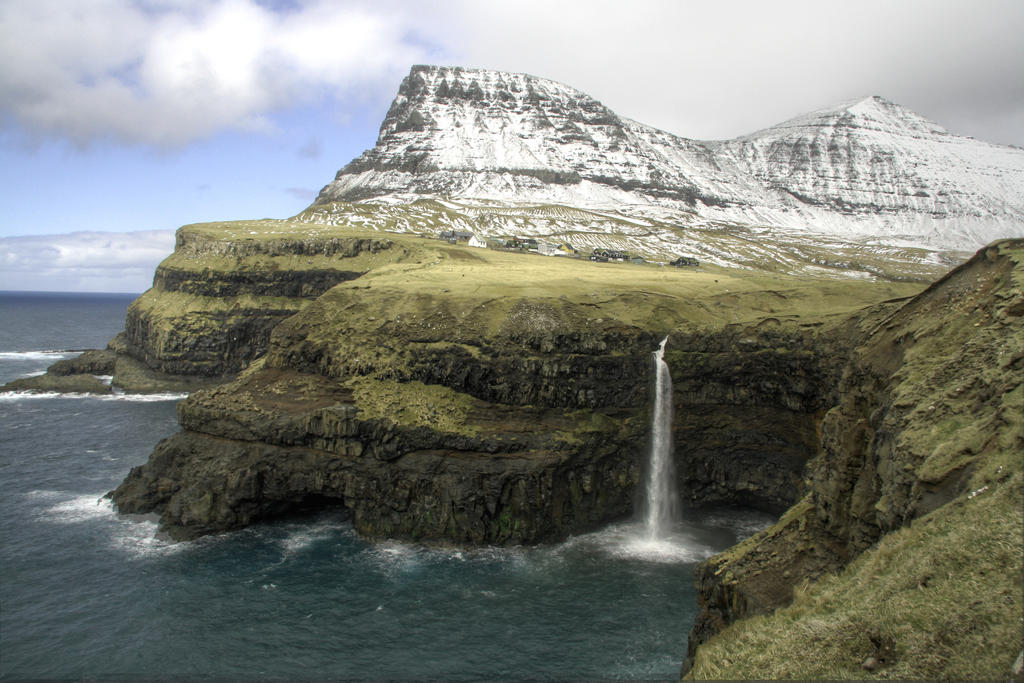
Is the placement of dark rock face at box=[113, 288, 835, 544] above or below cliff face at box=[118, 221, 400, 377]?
below

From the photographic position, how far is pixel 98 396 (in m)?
89.8

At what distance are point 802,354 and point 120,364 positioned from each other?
324 feet

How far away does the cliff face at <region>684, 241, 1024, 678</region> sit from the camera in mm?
16672

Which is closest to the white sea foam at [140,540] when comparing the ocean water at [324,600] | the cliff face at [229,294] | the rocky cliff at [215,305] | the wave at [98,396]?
the ocean water at [324,600]

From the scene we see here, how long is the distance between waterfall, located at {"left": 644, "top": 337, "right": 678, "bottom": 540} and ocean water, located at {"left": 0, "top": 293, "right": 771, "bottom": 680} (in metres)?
1.68

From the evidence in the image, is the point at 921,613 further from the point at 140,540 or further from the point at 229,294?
the point at 229,294

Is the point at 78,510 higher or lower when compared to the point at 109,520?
higher

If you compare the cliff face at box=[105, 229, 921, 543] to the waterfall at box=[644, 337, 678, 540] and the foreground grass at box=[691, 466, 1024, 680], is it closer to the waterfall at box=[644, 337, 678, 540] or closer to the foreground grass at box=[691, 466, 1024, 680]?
the waterfall at box=[644, 337, 678, 540]

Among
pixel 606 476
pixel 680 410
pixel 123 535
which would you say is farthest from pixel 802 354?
pixel 123 535

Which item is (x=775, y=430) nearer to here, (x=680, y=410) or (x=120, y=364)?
(x=680, y=410)

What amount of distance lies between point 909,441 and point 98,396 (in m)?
99.6

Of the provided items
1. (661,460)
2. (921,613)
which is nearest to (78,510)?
(661,460)

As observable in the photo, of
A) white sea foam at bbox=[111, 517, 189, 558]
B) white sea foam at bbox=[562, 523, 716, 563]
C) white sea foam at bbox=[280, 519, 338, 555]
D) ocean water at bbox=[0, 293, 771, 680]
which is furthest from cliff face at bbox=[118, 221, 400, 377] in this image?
white sea foam at bbox=[562, 523, 716, 563]

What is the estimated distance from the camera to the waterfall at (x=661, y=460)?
49.3 m
